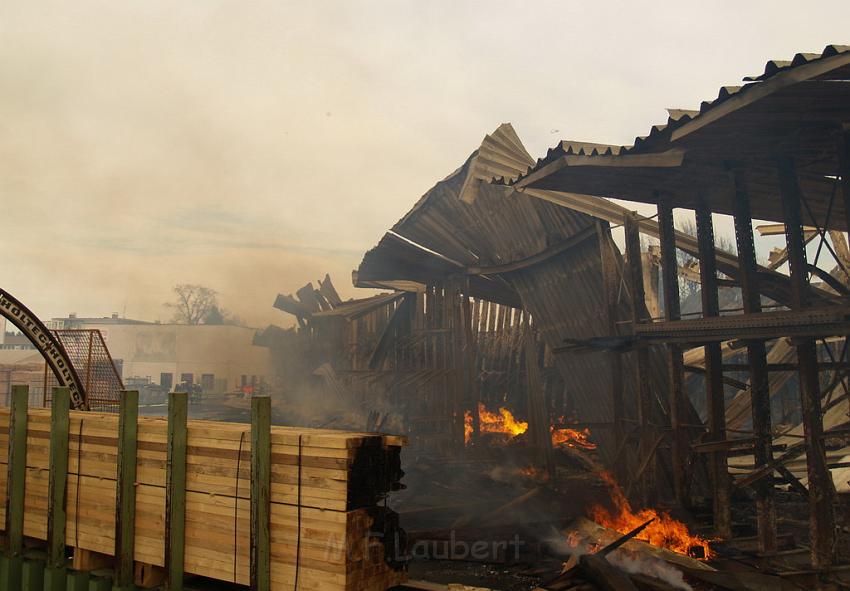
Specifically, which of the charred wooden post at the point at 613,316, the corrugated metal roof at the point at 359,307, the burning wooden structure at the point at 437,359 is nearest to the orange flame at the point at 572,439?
the burning wooden structure at the point at 437,359

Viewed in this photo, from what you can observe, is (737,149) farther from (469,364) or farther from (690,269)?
(469,364)

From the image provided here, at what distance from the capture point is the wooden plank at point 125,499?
17.4 feet

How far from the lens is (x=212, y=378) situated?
48.9 metres

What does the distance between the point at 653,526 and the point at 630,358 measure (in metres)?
3.82

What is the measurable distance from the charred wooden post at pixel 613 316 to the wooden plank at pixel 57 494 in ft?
27.1

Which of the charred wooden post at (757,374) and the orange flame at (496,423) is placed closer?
the charred wooden post at (757,374)

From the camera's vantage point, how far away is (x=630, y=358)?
12219 millimetres

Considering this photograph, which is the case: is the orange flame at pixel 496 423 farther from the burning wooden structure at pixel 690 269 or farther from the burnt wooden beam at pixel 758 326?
the burnt wooden beam at pixel 758 326

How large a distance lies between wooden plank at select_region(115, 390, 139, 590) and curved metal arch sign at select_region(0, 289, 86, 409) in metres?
3.75

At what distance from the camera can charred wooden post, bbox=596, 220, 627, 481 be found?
11399 mm

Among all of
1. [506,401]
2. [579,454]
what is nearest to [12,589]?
[579,454]

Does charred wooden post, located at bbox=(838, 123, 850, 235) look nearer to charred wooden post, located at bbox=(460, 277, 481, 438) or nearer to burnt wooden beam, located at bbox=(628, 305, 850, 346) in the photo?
burnt wooden beam, located at bbox=(628, 305, 850, 346)

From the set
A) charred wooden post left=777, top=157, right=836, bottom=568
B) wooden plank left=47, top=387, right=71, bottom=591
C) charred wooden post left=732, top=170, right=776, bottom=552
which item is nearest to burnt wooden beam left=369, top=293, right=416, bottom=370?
charred wooden post left=732, top=170, right=776, bottom=552

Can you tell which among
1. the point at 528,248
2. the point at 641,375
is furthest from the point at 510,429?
the point at 641,375
